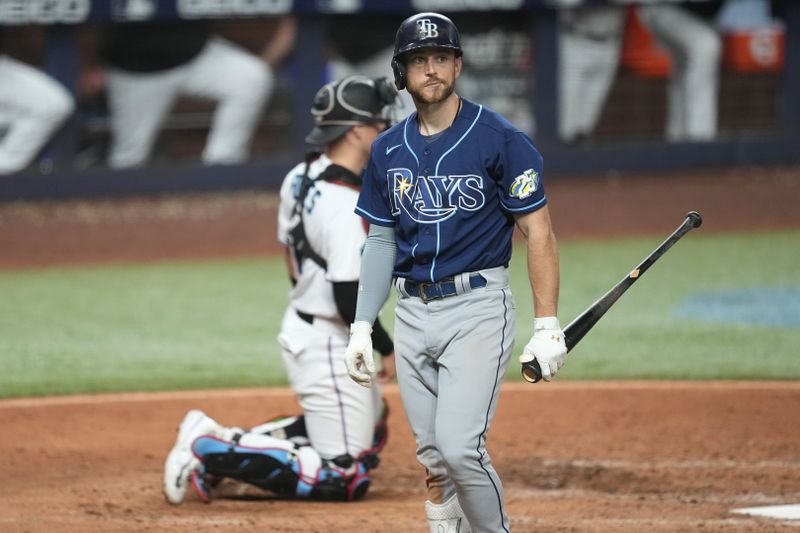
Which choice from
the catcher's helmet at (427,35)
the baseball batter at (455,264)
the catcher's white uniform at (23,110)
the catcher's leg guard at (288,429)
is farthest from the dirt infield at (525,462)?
the catcher's white uniform at (23,110)

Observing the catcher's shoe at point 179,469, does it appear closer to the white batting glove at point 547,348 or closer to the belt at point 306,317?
the belt at point 306,317

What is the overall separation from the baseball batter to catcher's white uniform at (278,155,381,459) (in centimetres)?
98

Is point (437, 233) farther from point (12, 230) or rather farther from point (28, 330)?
point (12, 230)

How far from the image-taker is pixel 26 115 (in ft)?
38.5

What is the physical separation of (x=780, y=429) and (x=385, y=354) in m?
2.07

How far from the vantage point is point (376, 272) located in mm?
3838

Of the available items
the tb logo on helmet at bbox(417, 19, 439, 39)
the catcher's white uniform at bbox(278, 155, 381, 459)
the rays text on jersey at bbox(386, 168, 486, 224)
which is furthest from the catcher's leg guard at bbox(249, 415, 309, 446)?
the tb logo on helmet at bbox(417, 19, 439, 39)

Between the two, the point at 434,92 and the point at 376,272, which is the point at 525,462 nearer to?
the point at 376,272

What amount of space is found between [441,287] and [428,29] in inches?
29.2

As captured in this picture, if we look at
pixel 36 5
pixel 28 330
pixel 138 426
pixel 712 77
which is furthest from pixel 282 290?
pixel 712 77

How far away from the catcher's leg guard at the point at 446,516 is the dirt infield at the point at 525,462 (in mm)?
535

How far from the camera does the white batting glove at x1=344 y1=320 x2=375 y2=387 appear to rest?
376cm

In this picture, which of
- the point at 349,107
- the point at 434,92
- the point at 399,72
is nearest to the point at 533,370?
the point at 434,92

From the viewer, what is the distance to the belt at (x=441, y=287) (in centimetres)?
367
